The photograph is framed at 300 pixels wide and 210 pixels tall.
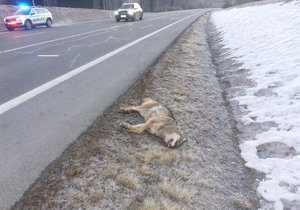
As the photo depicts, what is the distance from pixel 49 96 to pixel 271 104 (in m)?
4.21

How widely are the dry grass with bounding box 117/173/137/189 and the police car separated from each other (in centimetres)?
2367

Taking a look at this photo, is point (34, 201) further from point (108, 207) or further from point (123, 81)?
point (123, 81)

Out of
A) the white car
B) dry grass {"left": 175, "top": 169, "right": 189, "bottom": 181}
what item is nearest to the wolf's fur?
dry grass {"left": 175, "top": 169, "right": 189, "bottom": 181}

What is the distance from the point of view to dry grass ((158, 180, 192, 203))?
3396 mm

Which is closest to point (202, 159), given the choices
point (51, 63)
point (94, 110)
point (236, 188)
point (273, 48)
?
point (236, 188)

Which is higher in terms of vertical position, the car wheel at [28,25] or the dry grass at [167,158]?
the dry grass at [167,158]

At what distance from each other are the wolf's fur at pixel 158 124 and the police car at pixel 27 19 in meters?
21.9

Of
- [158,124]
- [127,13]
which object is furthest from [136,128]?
[127,13]

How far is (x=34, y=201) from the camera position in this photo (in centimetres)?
317

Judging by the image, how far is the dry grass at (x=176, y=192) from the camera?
3.40 m

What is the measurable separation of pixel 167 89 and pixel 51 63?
4270 mm

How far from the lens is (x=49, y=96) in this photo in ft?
20.9

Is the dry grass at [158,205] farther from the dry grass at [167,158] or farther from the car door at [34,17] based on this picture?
the car door at [34,17]

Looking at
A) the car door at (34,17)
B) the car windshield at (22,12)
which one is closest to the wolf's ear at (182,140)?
the car door at (34,17)
